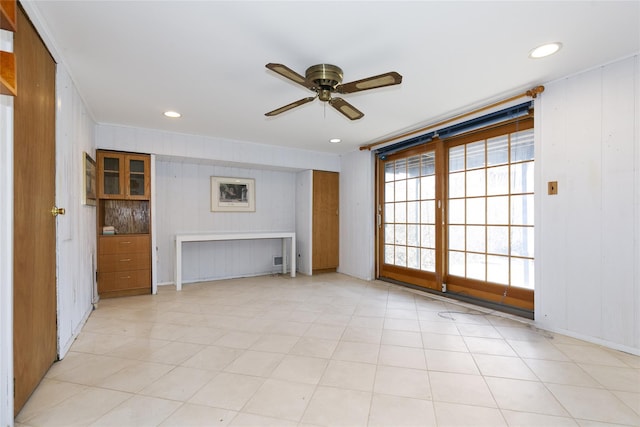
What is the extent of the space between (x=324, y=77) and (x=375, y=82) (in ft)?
1.54

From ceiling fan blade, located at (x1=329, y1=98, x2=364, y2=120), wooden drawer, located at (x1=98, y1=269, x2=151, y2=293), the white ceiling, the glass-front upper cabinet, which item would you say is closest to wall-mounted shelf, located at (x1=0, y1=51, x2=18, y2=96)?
the white ceiling

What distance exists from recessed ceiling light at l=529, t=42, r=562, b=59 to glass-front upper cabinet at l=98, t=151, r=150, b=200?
4.42m

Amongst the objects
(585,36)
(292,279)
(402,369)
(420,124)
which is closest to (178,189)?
(292,279)

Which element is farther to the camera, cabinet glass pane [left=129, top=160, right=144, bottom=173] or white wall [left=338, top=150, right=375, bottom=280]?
white wall [left=338, top=150, right=375, bottom=280]

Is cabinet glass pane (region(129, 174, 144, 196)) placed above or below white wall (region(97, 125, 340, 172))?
below

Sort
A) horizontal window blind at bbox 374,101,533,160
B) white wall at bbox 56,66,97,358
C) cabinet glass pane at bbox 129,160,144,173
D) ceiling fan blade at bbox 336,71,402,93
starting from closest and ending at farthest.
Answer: ceiling fan blade at bbox 336,71,402,93, white wall at bbox 56,66,97,358, horizontal window blind at bbox 374,101,533,160, cabinet glass pane at bbox 129,160,144,173

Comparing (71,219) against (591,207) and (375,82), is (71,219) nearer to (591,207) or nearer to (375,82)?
(375,82)

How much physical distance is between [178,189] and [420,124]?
3782 mm

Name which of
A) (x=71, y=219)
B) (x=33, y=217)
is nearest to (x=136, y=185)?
(x=71, y=219)

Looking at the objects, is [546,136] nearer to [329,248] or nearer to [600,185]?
[600,185]

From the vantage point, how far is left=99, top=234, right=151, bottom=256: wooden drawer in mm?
3836

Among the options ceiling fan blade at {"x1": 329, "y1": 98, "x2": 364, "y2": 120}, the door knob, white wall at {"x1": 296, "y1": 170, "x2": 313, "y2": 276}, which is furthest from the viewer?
white wall at {"x1": 296, "y1": 170, "x2": 313, "y2": 276}

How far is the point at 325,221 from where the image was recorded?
18.2ft

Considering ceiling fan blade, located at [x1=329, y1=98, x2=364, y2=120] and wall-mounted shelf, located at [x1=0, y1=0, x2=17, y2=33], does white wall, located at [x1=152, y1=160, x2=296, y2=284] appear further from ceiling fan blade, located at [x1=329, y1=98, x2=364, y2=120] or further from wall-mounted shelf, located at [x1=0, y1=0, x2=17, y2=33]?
wall-mounted shelf, located at [x1=0, y1=0, x2=17, y2=33]
